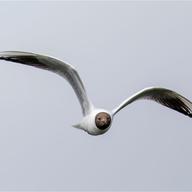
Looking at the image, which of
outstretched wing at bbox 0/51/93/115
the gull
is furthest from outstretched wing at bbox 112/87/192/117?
outstretched wing at bbox 0/51/93/115

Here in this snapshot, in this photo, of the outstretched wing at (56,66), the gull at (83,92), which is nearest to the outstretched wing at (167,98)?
the gull at (83,92)

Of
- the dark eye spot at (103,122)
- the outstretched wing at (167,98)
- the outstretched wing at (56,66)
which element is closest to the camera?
the outstretched wing at (56,66)

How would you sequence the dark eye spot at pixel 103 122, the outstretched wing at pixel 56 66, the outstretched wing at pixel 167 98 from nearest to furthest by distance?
the outstretched wing at pixel 56 66, the dark eye spot at pixel 103 122, the outstretched wing at pixel 167 98

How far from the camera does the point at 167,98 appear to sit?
17.9 m

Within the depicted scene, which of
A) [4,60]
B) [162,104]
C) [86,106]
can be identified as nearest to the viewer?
[4,60]

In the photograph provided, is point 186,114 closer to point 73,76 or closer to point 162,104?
point 162,104

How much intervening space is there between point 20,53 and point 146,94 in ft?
8.23

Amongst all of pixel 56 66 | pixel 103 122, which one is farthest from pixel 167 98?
pixel 56 66

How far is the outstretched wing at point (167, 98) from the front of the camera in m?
17.1

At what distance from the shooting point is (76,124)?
1698 centimetres

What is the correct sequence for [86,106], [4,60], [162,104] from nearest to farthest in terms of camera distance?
[4,60] → [86,106] → [162,104]

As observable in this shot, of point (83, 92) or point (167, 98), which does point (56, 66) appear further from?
point (167, 98)

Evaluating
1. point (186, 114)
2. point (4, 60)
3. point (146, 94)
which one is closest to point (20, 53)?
point (4, 60)

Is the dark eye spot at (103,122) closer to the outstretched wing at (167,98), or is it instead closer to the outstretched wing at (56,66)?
the outstretched wing at (56,66)
